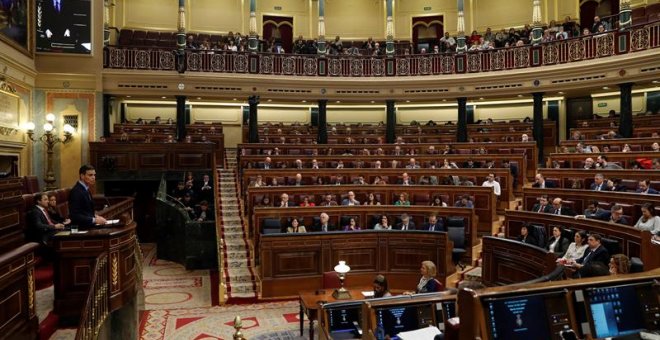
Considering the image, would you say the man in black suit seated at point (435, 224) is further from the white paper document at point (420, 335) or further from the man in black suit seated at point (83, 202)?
the white paper document at point (420, 335)

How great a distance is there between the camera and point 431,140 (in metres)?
16.3

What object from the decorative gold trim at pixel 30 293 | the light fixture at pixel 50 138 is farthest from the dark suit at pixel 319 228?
the light fixture at pixel 50 138

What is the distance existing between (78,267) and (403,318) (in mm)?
3098

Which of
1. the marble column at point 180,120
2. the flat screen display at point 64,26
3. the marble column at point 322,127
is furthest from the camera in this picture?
the marble column at point 322,127

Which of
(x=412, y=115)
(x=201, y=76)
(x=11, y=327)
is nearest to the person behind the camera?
(x=11, y=327)

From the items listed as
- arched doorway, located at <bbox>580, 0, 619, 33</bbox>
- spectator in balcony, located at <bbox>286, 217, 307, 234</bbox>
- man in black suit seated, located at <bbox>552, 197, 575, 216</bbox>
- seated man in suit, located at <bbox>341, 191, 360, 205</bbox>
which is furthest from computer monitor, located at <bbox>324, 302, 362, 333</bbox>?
arched doorway, located at <bbox>580, 0, 619, 33</bbox>

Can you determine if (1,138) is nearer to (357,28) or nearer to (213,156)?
(213,156)

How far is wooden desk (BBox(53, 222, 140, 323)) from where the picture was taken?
453 centimetres

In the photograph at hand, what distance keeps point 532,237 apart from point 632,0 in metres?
13.9

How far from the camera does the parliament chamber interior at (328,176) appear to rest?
4109mm

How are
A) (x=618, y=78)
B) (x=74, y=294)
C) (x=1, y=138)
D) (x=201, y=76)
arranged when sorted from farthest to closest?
(x=201, y=76)
(x=618, y=78)
(x=1, y=138)
(x=74, y=294)

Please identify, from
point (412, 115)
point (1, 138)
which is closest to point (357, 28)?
point (412, 115)

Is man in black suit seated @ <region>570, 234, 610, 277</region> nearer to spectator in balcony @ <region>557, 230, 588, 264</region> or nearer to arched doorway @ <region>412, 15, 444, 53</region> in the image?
spectator in balcony @ <region>557, 230, 588, 264</region>

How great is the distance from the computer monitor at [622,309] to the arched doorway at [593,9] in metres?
17.6
